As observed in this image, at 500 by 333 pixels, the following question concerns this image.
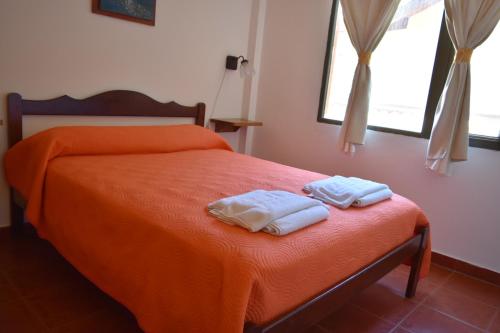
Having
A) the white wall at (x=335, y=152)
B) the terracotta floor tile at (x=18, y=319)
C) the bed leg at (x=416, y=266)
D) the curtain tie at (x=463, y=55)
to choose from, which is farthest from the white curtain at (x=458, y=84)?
the terracotta floor tile at (x=18, y=319)

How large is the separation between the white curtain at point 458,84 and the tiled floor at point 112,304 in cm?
83

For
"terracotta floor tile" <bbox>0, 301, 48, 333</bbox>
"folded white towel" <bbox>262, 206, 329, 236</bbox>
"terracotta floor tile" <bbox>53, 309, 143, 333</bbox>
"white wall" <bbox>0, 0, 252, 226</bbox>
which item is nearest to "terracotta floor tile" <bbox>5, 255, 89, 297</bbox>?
"terracotta floor tile" <bbox>0, 301, 48, 333</bbox>

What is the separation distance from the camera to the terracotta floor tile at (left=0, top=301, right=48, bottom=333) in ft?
5.46

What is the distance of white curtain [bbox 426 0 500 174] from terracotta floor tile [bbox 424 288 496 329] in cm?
82

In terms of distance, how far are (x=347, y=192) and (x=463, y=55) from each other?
→ 141 cm

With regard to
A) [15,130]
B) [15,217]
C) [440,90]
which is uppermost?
[440,90]

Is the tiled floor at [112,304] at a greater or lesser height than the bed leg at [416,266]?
lesser

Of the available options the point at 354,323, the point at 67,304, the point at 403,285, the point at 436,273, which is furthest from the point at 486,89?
the point at 67,304

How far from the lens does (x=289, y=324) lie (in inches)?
50.9

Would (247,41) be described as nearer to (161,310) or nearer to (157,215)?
(157,215)

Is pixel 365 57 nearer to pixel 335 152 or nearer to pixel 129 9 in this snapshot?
pixel 335 152

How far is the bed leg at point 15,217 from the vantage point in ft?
8.25

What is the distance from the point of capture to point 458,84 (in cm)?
254

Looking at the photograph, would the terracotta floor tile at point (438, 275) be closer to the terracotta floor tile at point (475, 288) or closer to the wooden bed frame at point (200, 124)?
the terracotta floor tile at point (475, 288)
